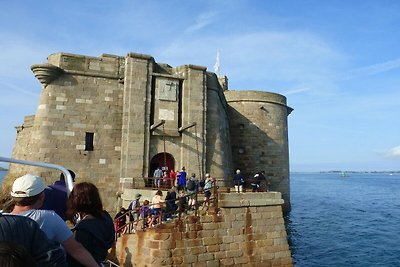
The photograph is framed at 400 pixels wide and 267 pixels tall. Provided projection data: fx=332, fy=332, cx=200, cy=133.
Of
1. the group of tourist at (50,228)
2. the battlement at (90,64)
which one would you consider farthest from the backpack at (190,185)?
the group of tourist at (50,228)

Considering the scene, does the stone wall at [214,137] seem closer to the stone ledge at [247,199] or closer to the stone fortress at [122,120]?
the stone fortress at [122,120]

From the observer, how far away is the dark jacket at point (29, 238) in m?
1.99

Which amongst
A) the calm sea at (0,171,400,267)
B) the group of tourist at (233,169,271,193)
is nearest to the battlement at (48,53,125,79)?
the group of tourist at (233,169,271,193)

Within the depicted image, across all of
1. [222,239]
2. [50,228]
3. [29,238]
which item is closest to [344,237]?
[222,239]

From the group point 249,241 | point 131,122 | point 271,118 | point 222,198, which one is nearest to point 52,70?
point 131,122

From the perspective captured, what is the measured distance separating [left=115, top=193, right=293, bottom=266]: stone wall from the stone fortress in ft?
15.5

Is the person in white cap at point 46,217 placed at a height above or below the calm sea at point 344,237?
above

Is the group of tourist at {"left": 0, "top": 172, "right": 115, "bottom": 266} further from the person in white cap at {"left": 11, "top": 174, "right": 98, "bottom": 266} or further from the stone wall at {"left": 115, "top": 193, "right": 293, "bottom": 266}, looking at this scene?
the stone wall at {"left": 115, "top": 193, "right": 293, "bottom": 266}

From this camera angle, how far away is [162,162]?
17.6m

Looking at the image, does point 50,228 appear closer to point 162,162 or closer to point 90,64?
point 162,162

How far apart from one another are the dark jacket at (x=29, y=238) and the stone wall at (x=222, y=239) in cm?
843

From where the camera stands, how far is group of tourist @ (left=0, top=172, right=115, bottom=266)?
1.98m

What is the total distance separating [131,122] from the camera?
1645cm

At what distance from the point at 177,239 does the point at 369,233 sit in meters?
18.2
